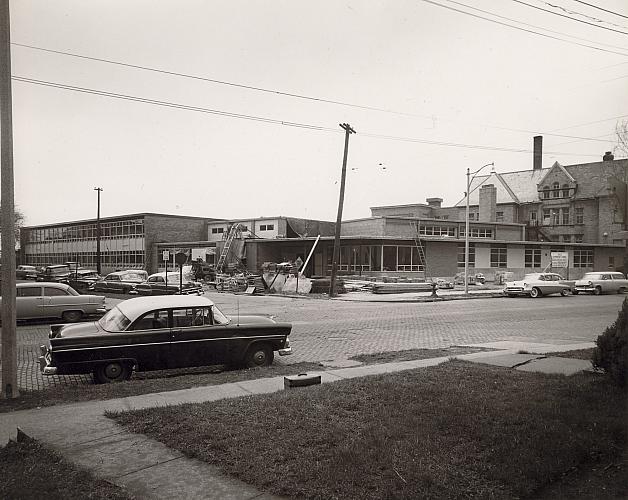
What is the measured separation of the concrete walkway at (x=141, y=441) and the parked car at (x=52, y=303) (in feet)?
41.3

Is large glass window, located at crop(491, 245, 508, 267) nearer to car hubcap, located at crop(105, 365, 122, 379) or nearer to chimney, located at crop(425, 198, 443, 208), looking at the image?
chimney, located at crop(425, 198, 443, 208)

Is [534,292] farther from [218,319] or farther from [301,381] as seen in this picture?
[301,381]

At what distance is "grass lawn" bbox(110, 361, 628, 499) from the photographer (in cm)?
431

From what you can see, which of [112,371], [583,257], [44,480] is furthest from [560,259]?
[44,480]

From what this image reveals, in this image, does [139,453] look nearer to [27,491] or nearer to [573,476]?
[27,491]

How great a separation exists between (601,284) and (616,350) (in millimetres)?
33146

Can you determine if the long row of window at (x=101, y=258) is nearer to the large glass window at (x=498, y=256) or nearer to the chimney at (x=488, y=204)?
the large glass window at (x=498, y=256)

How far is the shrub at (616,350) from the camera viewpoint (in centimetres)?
671

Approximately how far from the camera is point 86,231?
73.1 meters

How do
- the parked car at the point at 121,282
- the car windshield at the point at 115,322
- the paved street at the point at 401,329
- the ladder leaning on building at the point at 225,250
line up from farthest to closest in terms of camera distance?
1. the ladder leaning on building at the point at 225,250
2. the parked car at the point at 121,282
3. the paved street at the point at 401,329
4. the car windshield at the point at 115,322

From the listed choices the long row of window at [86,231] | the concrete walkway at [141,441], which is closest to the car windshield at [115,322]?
the concrete walkway at [141,441]

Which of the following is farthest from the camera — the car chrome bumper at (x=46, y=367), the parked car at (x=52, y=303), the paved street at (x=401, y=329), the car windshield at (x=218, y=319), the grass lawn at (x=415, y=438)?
the parked car at (x=52, y=303)

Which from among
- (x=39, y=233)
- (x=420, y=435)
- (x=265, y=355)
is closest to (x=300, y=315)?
(x=265, y=355)

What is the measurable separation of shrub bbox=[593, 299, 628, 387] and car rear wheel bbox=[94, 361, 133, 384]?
754 centimetres
